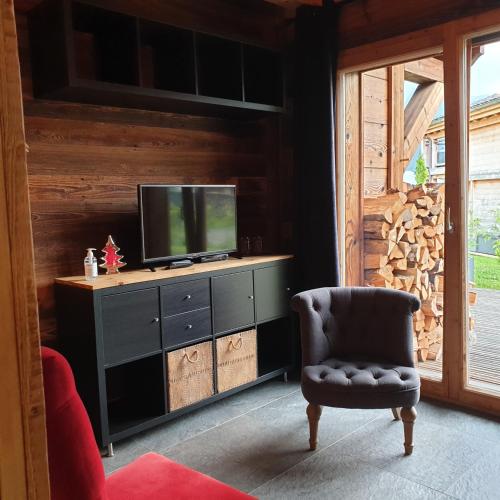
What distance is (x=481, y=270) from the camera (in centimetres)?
312

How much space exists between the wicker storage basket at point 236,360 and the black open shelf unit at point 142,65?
4.75ft

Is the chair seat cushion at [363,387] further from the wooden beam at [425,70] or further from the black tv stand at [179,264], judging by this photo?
the wooden beam at [425,70]

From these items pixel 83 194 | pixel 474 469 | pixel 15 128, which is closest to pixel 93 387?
pixel 83 194

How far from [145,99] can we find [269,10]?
1407mm

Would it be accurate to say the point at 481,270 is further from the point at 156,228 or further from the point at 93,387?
the point at 93,387

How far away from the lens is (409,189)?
135 inches

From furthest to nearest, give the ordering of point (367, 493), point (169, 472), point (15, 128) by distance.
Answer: point (367, 493) → point (169, 472) → point (15, 128)

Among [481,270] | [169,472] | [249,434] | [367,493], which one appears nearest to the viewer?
[169,472]

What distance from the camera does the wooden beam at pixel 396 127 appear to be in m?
3.44

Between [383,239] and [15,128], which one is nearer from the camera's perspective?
[15,128]

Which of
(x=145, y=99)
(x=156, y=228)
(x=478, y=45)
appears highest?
(x=478, y=45)

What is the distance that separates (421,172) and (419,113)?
1.21 feet

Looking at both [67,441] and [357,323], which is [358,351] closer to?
[357,323]

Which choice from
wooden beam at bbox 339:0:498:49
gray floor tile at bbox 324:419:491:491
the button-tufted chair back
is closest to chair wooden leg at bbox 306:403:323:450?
gray floor tile at bbox 324:419:491:491
